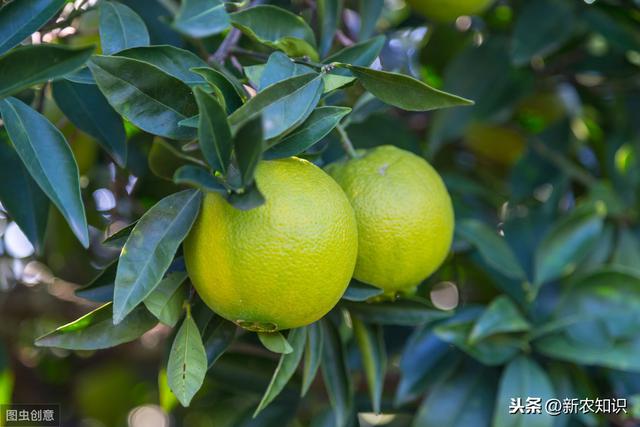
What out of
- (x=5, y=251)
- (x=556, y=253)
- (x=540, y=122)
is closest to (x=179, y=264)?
(x=556, y=253)

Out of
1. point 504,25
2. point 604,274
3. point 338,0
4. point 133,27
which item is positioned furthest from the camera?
point 504,25

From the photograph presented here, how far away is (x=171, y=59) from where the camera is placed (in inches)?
31.4

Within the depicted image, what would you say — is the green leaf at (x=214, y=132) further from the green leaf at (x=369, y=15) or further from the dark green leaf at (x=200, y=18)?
the green leaf at (x=369, y=15)

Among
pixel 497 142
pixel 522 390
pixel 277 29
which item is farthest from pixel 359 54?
pixel 497 142

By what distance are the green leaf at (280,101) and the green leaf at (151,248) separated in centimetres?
10

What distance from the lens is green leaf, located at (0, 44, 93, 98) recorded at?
675mm

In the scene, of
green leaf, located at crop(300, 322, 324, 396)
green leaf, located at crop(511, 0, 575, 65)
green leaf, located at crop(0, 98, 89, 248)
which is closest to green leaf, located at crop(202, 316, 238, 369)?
green leaf, located at crop(300, 322, 324, 396)

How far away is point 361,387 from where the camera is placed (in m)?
1.54

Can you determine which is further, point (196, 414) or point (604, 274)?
point (196, 414)

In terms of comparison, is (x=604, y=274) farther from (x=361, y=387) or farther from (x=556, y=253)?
(x=361, y=387)

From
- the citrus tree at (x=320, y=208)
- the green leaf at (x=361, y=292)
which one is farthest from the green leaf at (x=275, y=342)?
the green leaf at (x=361, y=292)

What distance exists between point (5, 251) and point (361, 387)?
0.83 meters

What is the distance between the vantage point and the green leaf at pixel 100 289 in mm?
882

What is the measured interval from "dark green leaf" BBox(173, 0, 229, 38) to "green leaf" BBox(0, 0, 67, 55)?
0.22 m
